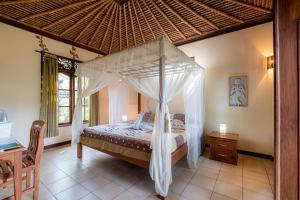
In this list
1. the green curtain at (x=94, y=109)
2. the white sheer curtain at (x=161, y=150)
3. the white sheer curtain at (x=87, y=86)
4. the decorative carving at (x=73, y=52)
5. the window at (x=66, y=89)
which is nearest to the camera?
the white sheer curtain at (x=161, y=150)

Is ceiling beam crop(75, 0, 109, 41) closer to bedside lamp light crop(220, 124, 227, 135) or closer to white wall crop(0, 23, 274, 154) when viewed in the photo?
white wall crop(0, 23, 274, 154)

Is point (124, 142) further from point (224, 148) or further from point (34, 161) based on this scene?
point (224, 148)

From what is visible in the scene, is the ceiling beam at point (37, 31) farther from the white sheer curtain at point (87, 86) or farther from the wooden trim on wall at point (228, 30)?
the wooden trim on wall at point (228, 30)

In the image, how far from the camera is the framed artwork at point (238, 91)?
3715mm

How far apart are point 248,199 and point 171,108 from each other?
9.71ft

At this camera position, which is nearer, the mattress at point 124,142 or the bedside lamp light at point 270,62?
the mattress at point 124,142

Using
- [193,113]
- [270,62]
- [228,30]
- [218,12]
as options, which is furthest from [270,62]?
[193,113]

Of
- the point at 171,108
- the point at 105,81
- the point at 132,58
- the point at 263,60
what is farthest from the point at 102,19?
the point at 263,60

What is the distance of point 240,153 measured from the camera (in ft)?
12.6

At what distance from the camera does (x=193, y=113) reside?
10.9ft

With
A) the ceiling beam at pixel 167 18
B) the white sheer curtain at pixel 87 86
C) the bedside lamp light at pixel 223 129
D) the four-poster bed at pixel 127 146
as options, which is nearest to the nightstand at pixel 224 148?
the bedside lamp light at pixel 223 129

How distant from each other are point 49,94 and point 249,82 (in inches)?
204

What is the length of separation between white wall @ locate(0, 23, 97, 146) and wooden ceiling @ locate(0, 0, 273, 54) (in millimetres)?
309

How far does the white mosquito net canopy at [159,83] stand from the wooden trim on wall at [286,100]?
4.94ft
